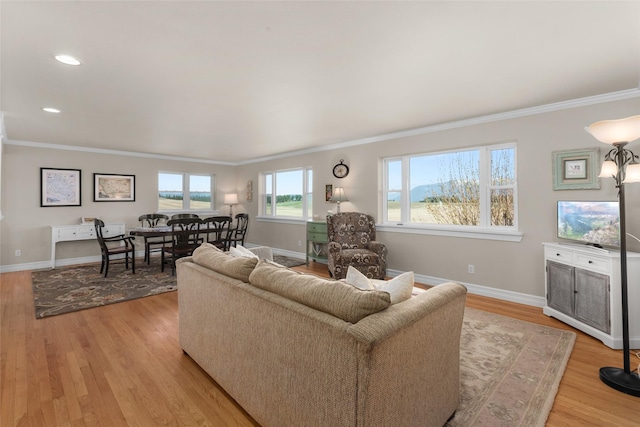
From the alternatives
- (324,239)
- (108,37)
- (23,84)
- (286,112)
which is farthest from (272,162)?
(108,37)

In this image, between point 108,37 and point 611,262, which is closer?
point 108,37

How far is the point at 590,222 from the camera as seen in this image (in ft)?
9.81

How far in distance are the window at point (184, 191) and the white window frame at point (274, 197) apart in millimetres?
1458

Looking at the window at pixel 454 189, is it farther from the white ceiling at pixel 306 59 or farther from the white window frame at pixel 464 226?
the white ceiling at pixel 306 59

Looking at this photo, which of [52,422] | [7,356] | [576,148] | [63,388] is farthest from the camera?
[576,148]

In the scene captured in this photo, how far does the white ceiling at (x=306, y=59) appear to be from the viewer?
1781 millimetres

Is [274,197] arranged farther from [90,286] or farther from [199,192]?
[90,286]

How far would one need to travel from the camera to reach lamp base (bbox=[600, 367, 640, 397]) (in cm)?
196

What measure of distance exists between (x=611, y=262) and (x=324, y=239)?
381cm

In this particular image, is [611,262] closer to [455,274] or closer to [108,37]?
[455,274]

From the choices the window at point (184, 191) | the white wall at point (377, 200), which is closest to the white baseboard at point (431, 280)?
the white wall at point (377, 200)

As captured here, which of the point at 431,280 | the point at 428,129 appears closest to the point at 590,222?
the point at 431,280

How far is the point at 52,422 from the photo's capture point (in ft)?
5.57

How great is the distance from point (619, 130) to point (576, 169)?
139 cm
